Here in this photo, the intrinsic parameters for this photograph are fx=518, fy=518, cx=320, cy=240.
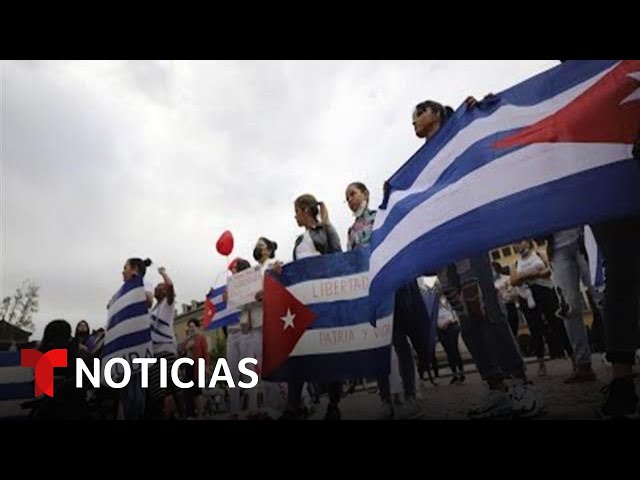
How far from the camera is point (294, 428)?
270cm

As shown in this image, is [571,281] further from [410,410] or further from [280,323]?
[280,323]

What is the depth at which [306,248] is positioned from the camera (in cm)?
481

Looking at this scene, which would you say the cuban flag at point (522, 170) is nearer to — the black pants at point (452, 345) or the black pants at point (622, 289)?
the black pants at point (622, 289)

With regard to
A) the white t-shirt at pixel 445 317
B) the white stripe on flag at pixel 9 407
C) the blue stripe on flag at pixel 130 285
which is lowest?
the white stripe on flag at pixel 9 407

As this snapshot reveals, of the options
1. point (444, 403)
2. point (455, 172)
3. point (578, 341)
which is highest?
point (455, 172)

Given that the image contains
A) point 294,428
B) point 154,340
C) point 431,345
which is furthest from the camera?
point 154,340

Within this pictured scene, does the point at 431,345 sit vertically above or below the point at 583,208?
below

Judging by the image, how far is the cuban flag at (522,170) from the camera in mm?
2789

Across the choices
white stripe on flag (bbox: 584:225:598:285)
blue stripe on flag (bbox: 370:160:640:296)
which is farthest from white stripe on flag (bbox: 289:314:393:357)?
white stripe on flag (bbox: 584:225:598:285)

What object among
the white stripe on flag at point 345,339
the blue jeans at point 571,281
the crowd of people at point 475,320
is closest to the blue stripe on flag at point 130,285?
the crowd of people at point 475,320

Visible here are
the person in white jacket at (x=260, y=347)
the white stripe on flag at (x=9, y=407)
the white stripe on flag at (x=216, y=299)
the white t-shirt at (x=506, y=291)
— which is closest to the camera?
the person in white jacket at (x=260, y=347)
